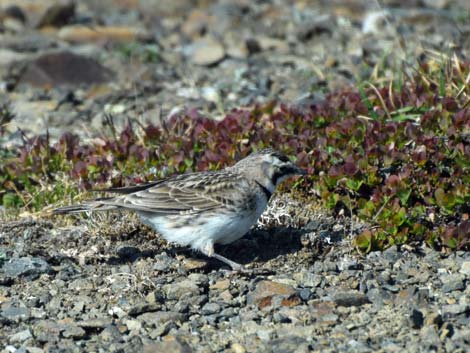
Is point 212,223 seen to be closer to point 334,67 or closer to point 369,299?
point 369,299

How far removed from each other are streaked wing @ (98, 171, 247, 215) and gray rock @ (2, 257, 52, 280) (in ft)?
2.34

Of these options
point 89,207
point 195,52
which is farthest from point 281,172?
point 195,52

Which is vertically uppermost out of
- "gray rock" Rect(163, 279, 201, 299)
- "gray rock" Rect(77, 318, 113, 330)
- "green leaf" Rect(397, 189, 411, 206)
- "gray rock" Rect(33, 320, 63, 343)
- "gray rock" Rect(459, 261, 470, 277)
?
"green leaf" Rect(397, 189, 411, 206)

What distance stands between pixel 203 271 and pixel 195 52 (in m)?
6.72

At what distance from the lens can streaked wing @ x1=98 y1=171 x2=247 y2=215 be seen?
7727 millimetres

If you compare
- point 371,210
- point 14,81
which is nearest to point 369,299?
point 371,210

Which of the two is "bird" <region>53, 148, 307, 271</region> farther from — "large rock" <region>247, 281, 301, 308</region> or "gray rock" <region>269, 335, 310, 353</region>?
"gray rock" <region>269, 335, 310, 353</region>

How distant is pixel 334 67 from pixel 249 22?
2.98 m

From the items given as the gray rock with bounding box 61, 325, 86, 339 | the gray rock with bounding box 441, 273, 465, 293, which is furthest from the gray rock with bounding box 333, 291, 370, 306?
the gray rock with bounding box 61, 325, 86, 339

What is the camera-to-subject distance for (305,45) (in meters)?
14.4

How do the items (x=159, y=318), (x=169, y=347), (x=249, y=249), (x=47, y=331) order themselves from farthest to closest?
1. (x=249, y=249)
2. (x=159, y=318)
3. (x=47, y=331)
4. (x=169, y=347)

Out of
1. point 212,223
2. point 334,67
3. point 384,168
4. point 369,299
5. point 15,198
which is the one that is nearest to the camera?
point 369,299

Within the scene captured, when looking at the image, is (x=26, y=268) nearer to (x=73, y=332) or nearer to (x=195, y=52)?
(x=73, y=332)

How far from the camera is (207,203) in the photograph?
7.80m
